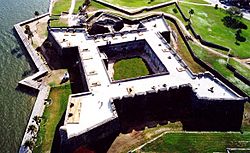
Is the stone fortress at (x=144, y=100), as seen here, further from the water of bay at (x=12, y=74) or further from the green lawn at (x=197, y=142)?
the water of bay at (x=12, y=74)

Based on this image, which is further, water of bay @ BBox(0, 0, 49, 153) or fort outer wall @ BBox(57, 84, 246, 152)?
fort outer wall @ BBox(57, 84, 246, 152)

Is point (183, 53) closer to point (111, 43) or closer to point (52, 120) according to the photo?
point (111, 43)

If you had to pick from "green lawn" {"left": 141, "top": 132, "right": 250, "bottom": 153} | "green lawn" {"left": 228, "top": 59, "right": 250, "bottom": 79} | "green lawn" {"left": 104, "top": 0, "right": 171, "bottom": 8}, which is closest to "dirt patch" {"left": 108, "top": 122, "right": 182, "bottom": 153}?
"green lawn" {"left": 141, "top": 132, "right": 250, "bottom": 153}

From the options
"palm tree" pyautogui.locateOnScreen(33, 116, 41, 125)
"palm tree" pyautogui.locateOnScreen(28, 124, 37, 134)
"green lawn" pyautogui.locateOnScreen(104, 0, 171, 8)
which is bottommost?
"palm tree" pyautogui.locateOnScreen(28, 124, 37, 134)

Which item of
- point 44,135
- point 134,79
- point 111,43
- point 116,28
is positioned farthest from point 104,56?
point 44,135

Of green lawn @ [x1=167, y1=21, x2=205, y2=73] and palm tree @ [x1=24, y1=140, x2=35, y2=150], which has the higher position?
green lawn @ [x1=167, y1=21, x2=205, y2=73]

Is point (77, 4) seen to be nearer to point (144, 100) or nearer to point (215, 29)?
point (215, 29)

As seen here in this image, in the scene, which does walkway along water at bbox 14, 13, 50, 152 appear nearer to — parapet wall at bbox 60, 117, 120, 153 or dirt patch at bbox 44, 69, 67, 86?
dirt patch at bbox 44, 69, 67, 86

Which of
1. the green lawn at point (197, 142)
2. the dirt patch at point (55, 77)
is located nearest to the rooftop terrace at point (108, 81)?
the dirt patch at point (55, 77)

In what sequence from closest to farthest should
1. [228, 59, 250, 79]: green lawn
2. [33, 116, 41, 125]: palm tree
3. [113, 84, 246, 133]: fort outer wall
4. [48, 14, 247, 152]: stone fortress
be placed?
[48, 14, 247, 152]: stone fortress, [33, 116, 41, 125]: palm tree, [113, 84, 246, 133]: fort outer wall, [228, 59, 250, 79]: green lawn

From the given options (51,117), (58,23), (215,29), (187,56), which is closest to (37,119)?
(51,117)
